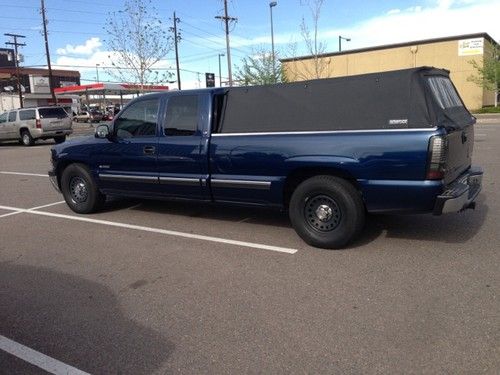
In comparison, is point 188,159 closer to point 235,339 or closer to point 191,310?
point 191,310

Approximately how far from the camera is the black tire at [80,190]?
24.9ft

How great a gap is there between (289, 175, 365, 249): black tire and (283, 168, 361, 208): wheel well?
0.21 feet

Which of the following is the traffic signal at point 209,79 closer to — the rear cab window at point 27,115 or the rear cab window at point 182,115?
the rear cab window at point 27,115

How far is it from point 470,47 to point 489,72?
4.36 meters

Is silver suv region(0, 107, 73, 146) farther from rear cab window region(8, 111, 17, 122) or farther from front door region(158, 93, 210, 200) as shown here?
front door region(158, 93, 210, 200)

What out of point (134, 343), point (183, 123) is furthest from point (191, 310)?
point (183, 123)

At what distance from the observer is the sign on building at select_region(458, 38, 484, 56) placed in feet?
129

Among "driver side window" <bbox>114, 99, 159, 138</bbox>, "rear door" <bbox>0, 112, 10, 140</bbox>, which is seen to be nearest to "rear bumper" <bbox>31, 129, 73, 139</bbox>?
"rear door" <bbox>0, 112, 10, 140</bbox>

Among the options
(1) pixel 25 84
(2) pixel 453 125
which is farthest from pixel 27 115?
(1) pixel 25 84

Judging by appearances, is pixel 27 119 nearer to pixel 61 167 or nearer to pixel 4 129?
pixel 4 129

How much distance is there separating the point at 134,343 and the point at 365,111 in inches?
129

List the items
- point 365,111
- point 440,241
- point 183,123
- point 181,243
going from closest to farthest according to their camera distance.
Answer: point 365,111 < point 440,241 < point 181,243 < point 183,123

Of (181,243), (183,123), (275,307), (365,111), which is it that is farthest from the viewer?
(183,123)

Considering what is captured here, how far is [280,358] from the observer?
3301 millimetres
